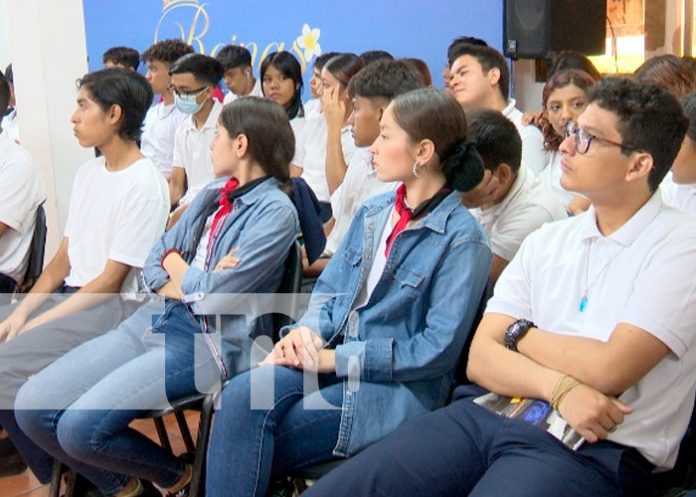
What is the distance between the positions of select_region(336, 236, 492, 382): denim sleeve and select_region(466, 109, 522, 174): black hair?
1.34 feet

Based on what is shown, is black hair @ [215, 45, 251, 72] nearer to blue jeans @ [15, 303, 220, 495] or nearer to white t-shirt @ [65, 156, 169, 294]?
white t-shirt @ [65, 156, 169, 294]

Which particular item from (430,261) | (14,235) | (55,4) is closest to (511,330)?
(430,261)

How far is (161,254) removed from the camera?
264 cm

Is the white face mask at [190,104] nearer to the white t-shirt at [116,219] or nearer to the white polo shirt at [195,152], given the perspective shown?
the white polo shirt at [195,152]

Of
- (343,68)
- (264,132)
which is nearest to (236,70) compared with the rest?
(343,68)

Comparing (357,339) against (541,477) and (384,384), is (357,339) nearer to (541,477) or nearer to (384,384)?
(384,384)

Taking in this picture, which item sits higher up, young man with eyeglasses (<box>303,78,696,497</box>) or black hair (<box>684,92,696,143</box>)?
black hair (<box>684,92,696,143</box>)

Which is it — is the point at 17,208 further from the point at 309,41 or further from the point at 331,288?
the point at 309,41

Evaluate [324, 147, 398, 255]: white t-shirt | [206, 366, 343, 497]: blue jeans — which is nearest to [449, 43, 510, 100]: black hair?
[324, 147, 398, 255]: white t-shirt

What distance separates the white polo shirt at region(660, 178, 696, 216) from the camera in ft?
7.52

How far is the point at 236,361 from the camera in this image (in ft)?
7.95

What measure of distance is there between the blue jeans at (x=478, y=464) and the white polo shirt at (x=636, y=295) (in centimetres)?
7

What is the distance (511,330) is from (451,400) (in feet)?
0.98

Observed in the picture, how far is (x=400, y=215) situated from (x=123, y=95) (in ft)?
3.99
